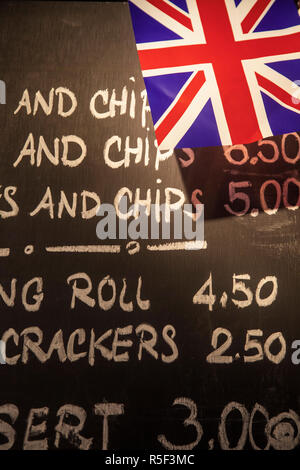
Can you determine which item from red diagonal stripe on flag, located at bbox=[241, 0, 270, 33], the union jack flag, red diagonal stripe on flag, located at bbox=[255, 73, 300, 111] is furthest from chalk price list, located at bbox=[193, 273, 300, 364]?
red diagonal stripe on flag, located at bbox=[241, 0, 270, 33]

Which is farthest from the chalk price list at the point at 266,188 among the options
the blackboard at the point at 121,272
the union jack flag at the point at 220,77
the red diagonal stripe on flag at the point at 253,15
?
the red diagonal stripe on flag at the point at 253,15

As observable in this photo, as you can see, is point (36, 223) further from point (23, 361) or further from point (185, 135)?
point (185, 135)

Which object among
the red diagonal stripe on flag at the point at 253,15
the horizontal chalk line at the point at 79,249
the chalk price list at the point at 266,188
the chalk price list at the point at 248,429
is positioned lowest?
the chalk price list at the point at 248,429

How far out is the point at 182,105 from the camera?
1.94 meters

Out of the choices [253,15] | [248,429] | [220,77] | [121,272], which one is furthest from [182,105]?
[248,429]

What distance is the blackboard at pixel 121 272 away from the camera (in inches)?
78.6

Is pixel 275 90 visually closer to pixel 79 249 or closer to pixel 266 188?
pixel 266 188

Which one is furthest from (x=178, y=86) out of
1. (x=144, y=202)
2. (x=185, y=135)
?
(x=144, y=202)

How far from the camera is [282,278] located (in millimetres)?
2064

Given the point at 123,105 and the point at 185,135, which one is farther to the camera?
the point at 123,105

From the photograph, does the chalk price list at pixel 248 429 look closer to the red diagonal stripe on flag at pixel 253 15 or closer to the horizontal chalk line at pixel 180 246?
the horizontal chalk line at pixel 180 246

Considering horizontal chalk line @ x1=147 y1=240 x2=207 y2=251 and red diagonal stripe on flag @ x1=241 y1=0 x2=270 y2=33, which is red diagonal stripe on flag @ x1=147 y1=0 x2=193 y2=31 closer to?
red diagonal stripe on flag @ x1=241 y1=0 x2=270 y2=33

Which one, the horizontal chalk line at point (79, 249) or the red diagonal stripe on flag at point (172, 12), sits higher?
the red diagonal stripe on flag at point (172, 12)

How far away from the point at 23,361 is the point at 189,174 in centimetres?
132
